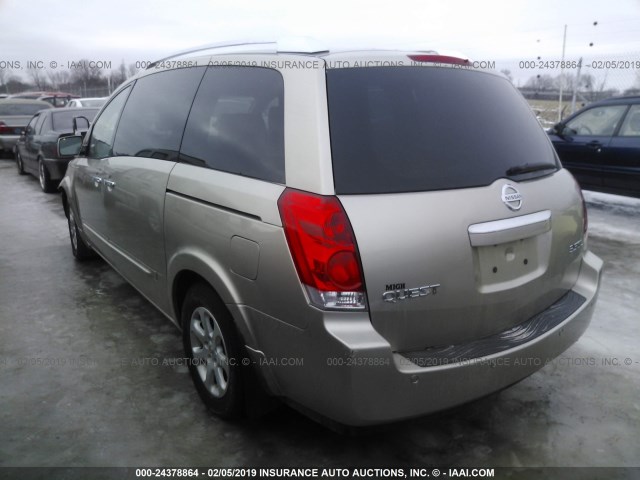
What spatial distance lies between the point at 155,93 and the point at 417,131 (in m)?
1.94

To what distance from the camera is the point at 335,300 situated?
6.53 ft

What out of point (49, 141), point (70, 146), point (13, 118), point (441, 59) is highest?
point (441, 59)

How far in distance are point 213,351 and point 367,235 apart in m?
1.14

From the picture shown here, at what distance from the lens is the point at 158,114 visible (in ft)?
10.8

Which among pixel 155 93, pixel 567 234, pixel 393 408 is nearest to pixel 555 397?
pixel 567 234

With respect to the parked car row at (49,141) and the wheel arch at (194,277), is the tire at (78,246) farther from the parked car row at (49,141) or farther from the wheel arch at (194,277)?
the parked car row at (49,141)

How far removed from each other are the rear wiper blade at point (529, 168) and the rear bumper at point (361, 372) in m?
0.73

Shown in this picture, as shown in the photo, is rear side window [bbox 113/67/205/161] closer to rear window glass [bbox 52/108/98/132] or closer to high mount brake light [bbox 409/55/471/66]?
high mount brake light [bbox 409/55/471/66]

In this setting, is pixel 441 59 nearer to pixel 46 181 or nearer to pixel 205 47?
pixel 205 47

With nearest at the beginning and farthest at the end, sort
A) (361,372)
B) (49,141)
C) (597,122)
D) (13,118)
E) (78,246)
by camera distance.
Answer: (361,372) → (78,246) → (597,122) → (49,141) → (13,118)

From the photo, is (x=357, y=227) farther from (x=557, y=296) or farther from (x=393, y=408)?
(x=557, y=296)

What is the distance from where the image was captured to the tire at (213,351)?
8.04 feet

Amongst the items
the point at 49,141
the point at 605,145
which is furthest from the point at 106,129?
the point at 605,145

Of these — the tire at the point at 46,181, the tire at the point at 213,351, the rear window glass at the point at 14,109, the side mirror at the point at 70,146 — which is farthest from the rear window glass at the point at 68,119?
the tire at the point at 213,351
